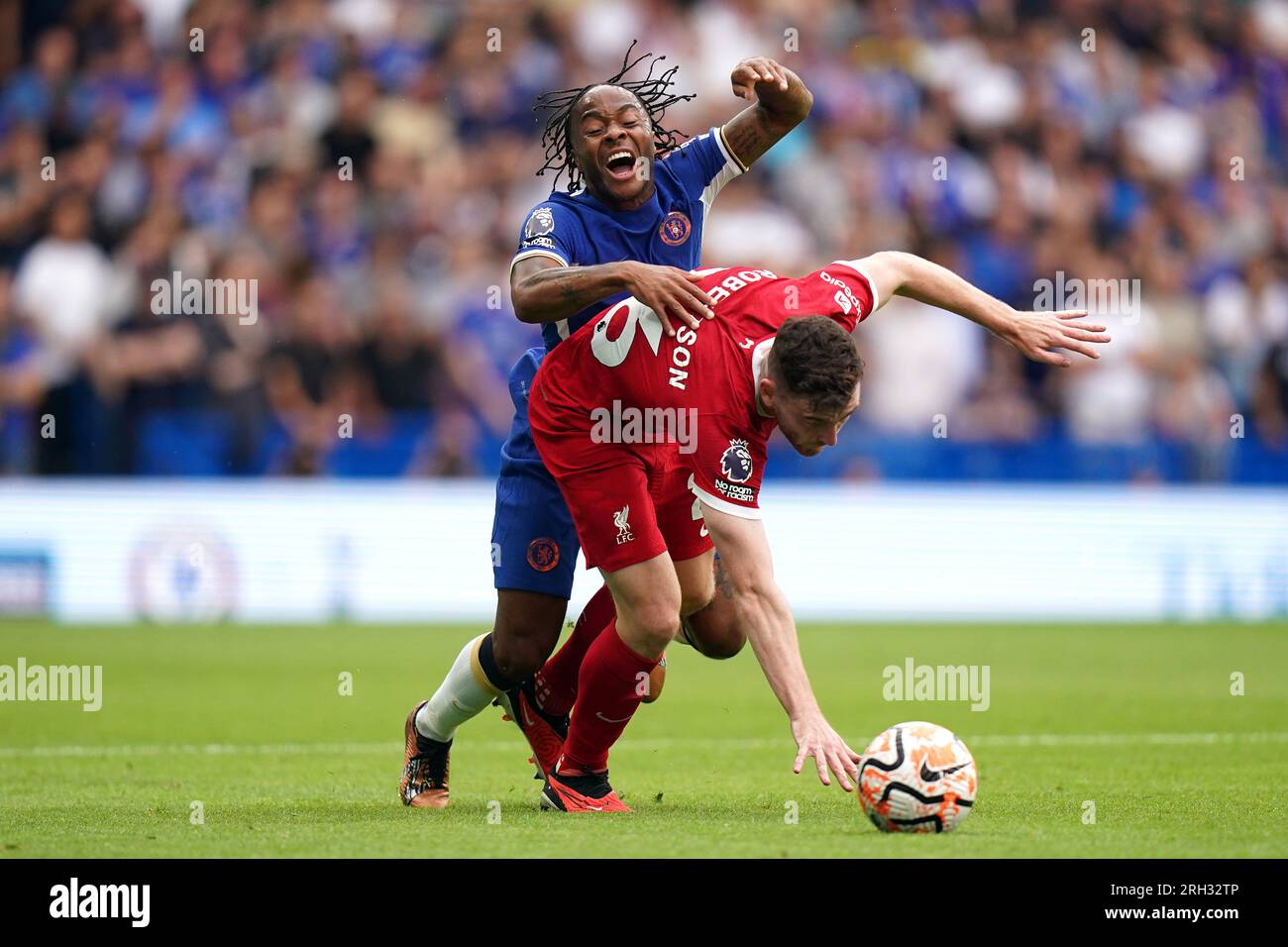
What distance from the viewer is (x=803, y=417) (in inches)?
246

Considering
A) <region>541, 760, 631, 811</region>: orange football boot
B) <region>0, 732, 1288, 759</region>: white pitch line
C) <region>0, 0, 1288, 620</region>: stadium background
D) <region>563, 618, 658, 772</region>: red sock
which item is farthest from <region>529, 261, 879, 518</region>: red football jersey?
<region>0, 0, 1288, 620</region>: stadium background

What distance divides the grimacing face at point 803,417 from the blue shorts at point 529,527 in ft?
4.71

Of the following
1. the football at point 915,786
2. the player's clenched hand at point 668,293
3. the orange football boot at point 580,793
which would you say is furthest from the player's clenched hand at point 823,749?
the player's clenched hand at point 668,293

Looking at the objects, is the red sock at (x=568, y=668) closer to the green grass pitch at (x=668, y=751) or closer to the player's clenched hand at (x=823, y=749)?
the green grass pitch at (x=668, y=751)

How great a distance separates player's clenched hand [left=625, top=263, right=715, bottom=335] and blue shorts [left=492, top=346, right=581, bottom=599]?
1.33 meters

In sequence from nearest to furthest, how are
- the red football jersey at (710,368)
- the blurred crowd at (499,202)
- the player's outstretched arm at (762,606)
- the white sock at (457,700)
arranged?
the player's outstretched arm at (762,606) → the red football jersey at (710,368) → the white sock at (457,700) → the blurred crowd at (499,202)

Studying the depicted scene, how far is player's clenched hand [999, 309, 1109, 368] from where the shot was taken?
6.62 m

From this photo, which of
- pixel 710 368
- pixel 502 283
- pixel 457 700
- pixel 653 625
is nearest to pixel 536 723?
pixel 457 700

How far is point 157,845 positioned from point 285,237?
12.8 meters

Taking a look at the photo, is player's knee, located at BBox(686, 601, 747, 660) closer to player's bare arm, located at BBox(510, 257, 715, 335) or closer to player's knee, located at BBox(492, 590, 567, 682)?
player's knee, located at BBox(492, 590, 567, 682)

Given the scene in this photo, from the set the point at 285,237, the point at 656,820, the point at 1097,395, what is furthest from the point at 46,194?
the point at 656,820

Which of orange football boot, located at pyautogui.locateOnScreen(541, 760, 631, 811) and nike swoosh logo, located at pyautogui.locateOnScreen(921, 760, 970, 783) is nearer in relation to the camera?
nike swoosh logo, located at pyautogui.locateOnScreen(921, 760, 970, 783)

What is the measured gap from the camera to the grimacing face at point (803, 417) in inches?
245

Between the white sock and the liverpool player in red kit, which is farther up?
the liverpool player in red kit
